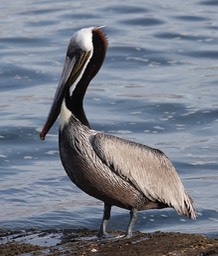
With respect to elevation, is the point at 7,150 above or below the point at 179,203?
below

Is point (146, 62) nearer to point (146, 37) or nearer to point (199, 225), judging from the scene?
point (146, 37)

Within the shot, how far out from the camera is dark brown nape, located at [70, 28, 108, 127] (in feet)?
25.1

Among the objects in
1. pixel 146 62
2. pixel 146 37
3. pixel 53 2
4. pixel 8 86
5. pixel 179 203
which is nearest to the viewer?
pixel 179 203

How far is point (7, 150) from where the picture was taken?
471 inches

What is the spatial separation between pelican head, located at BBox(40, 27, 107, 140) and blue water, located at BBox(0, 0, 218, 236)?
1.75 meters

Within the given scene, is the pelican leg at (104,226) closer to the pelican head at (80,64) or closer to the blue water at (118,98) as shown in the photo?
the pelican head at (80,64)

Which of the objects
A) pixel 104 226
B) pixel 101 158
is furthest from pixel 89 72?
pixel 104 226

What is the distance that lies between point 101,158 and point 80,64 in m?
0.82

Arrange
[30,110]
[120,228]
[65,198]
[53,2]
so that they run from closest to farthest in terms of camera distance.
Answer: [120,228] → [65,198] → [30,110] → [53,2]

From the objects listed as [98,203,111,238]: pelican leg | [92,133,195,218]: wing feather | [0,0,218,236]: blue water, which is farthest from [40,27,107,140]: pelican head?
[0,0,218,236]: blue water

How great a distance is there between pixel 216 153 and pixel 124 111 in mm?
2235

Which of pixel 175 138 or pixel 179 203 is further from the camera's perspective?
pixel 175 138

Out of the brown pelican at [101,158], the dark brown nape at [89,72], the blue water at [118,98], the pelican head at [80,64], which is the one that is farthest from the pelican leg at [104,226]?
the blue water at [118,98]

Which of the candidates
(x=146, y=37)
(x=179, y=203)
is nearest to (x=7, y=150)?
(x=179, y=203)
